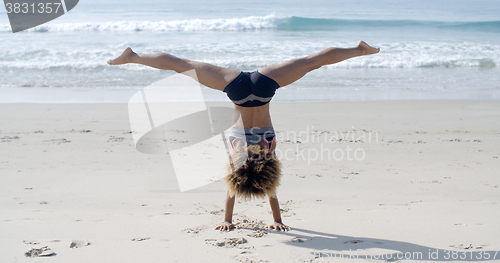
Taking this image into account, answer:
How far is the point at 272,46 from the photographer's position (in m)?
17.2

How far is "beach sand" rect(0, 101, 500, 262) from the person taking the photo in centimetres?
285

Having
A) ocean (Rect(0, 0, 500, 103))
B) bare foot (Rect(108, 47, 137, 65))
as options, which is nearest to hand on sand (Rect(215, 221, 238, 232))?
bare foot (Rect(108, 47, 137, 65))

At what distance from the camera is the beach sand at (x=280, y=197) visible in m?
2.85

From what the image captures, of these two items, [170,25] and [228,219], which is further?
[170,25]

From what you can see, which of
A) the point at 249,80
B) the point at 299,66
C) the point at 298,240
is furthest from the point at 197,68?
the point at 298,240

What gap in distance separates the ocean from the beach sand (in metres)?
3.01

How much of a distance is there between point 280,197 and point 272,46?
14.0m

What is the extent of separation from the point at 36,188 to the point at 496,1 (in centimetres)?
4386

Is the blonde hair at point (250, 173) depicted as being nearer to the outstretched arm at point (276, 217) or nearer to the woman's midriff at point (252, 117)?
the woman's midriff at point (252, 117)

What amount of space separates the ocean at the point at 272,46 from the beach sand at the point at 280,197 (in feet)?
9.87

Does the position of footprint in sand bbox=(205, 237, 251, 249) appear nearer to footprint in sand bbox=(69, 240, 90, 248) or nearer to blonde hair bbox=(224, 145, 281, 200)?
blonde hair bbox=(224, 145, 281, 200)

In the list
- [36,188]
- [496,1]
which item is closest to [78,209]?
[36,188]

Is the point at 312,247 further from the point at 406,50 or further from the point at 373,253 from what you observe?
the point at 406,50

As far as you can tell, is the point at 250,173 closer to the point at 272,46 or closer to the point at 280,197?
the point at 280,197
